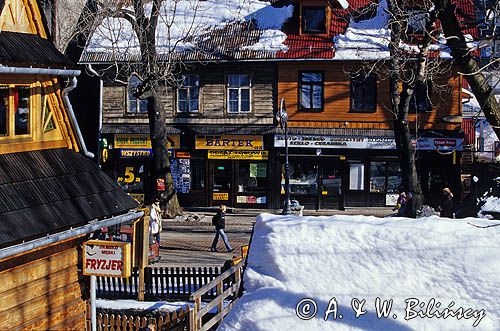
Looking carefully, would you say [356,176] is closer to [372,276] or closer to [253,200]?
[253,200]

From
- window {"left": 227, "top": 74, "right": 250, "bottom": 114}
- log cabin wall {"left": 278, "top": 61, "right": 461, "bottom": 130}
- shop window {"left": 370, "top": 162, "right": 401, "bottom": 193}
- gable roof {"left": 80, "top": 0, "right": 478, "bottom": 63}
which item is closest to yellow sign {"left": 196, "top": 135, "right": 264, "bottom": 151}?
window {"left": 227, "top": 74, "right": 250, "bottom": 114}

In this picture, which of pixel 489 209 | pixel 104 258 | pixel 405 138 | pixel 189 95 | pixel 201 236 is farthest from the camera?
pixel 189 95

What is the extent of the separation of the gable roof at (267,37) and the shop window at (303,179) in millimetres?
4522

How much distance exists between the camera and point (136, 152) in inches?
Answer: 1294

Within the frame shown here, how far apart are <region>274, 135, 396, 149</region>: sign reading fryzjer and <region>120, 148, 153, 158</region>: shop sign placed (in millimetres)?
5426

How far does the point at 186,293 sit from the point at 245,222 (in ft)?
39.8

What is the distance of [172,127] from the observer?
32.3 meters

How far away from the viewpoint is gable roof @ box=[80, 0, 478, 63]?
103 ft

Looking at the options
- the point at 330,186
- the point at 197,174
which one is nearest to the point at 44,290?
the point at 197,174

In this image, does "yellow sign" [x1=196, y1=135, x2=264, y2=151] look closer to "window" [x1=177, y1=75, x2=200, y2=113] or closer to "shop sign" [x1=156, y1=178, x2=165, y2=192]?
"window" [x1=177, y1=75, x2=200, y2=113]

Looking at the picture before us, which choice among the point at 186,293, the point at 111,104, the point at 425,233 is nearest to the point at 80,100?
the point at 111,104

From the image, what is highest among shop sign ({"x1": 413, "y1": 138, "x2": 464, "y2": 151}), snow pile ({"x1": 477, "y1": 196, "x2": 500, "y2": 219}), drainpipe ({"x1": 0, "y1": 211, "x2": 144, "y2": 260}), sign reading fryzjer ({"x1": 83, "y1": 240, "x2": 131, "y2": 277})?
shop sign ({"x1": 413, "y1": 138, "x2": 464, "y2": 151})

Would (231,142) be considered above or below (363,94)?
below

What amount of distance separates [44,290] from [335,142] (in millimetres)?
20958
